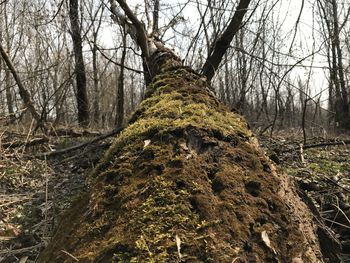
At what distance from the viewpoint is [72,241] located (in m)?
1.58

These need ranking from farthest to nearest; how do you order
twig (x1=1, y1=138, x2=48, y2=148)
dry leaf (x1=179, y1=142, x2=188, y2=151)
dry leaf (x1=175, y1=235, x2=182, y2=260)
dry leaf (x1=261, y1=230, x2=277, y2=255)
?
twig (x1=1, y1=138, x2=48, y2=148), dry leaf (x1=179, y1=142, x2=188, y2=151), dry leaf (x1=261, y1=230, x2=277, y2=255), dry leaf (x1=175, y1=235, x2=182, y2=260)

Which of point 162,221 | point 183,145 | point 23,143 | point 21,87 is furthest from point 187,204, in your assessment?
point 21,87

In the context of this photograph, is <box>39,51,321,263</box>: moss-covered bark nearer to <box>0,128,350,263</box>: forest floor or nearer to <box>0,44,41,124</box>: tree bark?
<box>0,128,350,263</box>: forest floor

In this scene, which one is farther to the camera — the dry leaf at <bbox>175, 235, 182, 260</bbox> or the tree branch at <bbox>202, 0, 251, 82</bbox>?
the tree branch at <bbox>202, 0, 251, 82</bbox>

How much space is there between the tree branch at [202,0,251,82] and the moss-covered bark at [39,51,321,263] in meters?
4.35

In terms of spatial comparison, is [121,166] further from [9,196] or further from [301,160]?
[301,160]

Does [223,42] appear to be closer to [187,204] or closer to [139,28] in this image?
[139,28]

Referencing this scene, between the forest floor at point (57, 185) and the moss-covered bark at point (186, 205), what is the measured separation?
542 millimetres

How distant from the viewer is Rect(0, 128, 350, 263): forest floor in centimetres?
292

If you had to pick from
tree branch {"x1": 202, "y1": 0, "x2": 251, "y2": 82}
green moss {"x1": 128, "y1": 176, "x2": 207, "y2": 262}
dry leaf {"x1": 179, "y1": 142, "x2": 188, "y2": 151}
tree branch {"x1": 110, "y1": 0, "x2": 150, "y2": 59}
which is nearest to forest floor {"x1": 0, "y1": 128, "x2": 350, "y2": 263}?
dry leaf {"x1": 179, "y1": 142, "x2": 188, "y2": 151}

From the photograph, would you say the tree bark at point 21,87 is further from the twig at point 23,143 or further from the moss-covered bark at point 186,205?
the moss-covered bark at point 186,205

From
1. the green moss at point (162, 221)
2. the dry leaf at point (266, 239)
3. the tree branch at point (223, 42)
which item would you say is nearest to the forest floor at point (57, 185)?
the dry leaf at point (266, 239)

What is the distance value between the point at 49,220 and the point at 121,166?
1651 millimetres

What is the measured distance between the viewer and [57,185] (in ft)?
14.5
